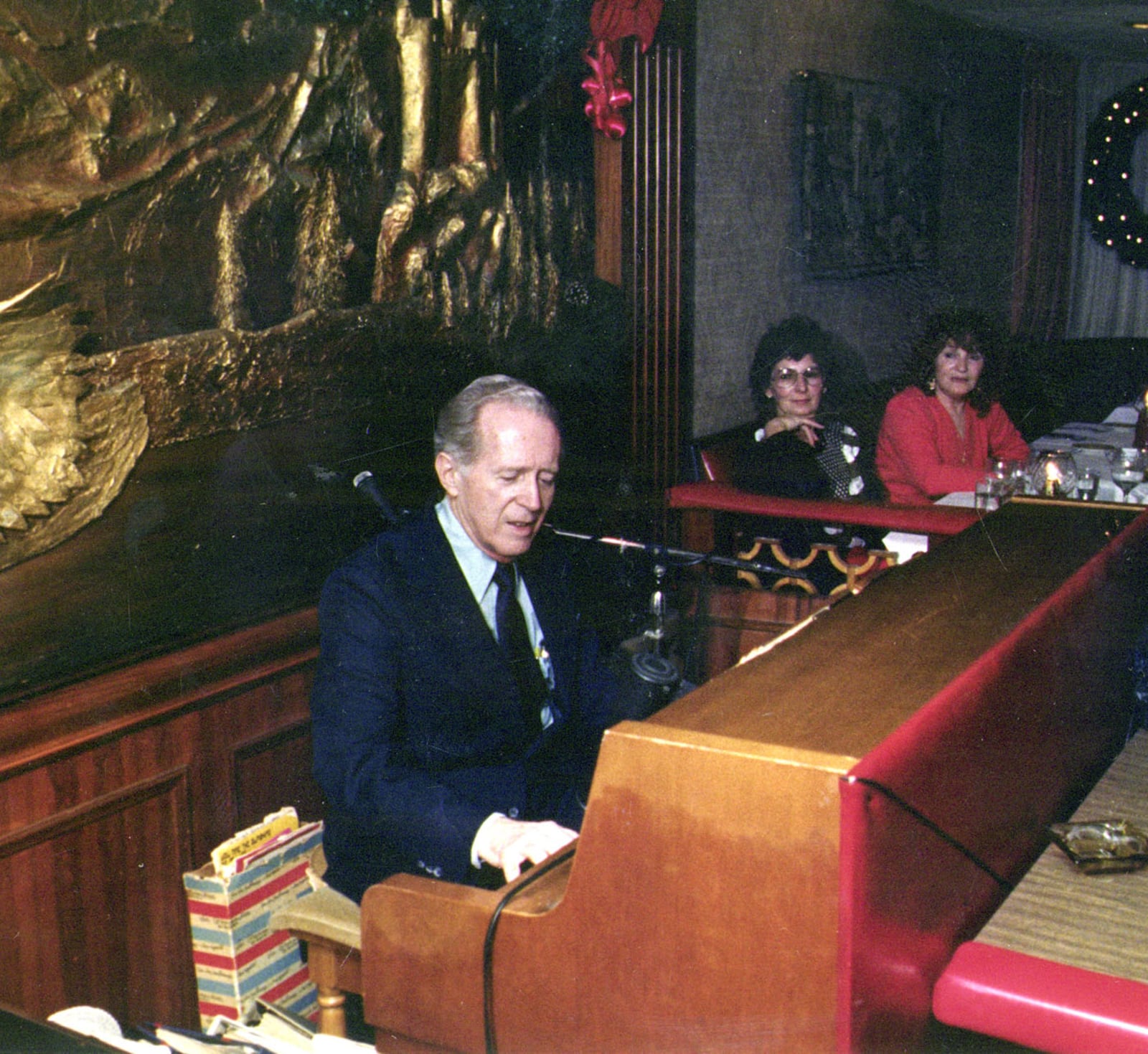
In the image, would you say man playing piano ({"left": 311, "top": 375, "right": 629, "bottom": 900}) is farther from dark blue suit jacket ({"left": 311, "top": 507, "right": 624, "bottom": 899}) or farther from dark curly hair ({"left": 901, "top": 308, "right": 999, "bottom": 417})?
dark curly hair ({"left": 901, "top": 308, "right": 999, "bottom": 417})

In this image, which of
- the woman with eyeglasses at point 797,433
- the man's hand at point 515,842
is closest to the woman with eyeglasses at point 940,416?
the woman with eyeglasses at point 797,433

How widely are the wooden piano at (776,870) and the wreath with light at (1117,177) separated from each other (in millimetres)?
9752

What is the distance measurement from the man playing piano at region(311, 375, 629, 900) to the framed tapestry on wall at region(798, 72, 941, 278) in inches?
145

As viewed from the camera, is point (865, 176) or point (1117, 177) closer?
point (865, 176)

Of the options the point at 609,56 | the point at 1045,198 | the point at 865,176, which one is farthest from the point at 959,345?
the point at 1045,198

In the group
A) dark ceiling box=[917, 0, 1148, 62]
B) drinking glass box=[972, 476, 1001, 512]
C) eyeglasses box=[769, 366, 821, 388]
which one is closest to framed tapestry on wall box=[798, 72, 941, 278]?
dark ceiling box=[917, 0, 1148, 62]

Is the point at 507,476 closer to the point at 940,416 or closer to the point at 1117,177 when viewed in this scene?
the point at 940,416

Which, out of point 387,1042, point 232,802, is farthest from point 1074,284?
point 387,1042

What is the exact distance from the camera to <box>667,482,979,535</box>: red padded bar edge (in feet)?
11.5

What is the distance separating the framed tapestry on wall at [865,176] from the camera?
5.67 meters

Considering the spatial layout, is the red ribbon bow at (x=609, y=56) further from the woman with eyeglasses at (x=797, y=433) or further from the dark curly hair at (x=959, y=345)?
the dark curly hair at (x=959, y=345)

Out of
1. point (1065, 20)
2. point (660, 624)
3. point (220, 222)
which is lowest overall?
point (660, 624)

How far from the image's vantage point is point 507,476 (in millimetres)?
2332

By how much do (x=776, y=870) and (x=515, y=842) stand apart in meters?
0.76
